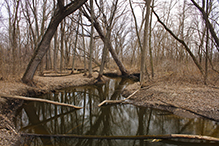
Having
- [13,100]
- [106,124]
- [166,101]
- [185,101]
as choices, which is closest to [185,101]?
[185,101]

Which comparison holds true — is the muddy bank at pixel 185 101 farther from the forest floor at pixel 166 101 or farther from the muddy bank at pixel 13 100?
the muddy bank at pixel 13 100

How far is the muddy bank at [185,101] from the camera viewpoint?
5.11 meters

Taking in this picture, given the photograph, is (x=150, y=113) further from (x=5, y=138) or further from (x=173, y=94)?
(x=5, y=138)

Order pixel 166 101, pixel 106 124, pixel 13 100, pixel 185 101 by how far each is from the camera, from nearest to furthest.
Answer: pixel 106 124, pixel 185 101, pixel 13 100, pixel 166 101

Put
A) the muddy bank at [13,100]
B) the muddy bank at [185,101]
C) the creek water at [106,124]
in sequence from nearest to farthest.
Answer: the muddy bank at [13,100], the creek water at [106,124], the muddy bank at [185,101]

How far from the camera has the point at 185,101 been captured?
19.4 feet

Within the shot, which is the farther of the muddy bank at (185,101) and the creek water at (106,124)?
the muddy bank at (185,101)

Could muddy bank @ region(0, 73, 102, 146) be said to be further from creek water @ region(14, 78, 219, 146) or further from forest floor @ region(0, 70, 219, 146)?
creek water @ region(14, 78, 219, 146)

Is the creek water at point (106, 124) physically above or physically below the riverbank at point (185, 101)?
below

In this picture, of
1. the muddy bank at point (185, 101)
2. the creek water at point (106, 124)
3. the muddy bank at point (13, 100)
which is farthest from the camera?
the muddy bank at point (185, 101)

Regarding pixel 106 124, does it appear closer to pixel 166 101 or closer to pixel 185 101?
pixel 166 101

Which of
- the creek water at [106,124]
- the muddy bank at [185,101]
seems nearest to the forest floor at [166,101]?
the muddy bank at [185,101]

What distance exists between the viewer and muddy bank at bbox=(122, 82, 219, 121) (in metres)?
5.11

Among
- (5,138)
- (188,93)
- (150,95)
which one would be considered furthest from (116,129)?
(188,93)
